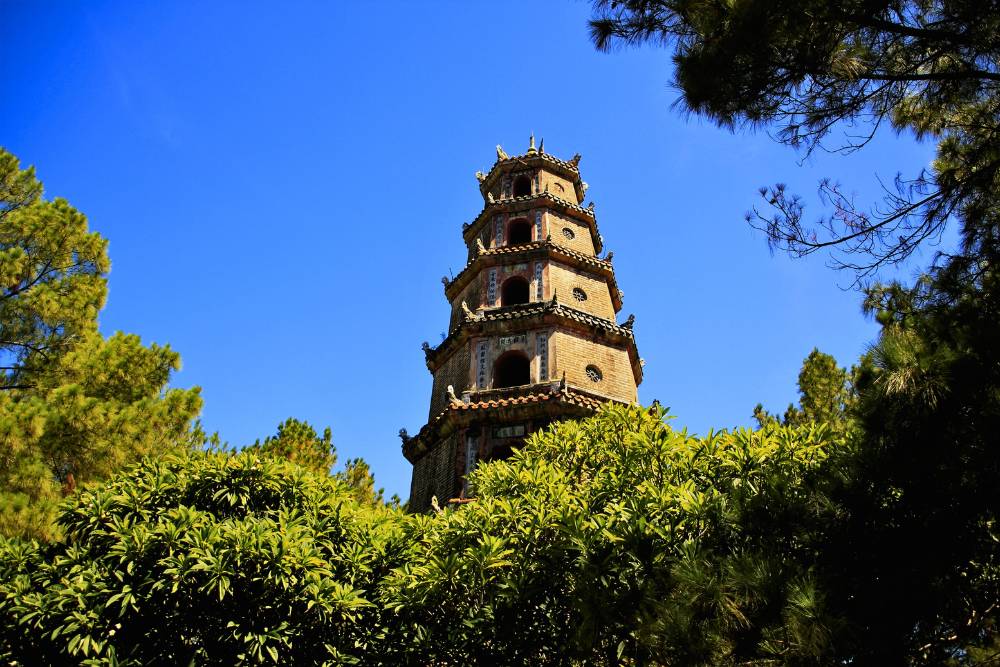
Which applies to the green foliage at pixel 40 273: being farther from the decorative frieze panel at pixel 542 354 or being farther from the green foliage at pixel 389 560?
the decorative frieze panel at pixel 542 354

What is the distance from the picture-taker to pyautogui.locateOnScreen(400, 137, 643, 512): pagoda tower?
57.2ft

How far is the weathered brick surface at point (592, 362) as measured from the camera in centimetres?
1858

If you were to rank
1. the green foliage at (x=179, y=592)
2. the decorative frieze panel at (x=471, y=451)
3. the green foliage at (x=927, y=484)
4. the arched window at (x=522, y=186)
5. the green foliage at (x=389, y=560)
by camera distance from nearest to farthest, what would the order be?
the green foliage at (x=927, y=484) < the green foliage at (x=389, y=560) < the green foliage at (x=179, y=592) < the decorative frieze panel at (x=471, y=451) < the arched window at (x=522, y=186)

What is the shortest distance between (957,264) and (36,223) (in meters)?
16.3

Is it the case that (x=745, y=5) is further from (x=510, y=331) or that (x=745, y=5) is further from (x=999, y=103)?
(x=510, y=331)

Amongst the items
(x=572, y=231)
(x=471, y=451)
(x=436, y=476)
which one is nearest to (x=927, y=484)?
(x=471, y=451)

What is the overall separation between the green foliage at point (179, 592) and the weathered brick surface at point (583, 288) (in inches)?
482

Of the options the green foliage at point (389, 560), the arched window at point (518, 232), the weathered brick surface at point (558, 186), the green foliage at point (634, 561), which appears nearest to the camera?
the green foliage at point (634, 561)

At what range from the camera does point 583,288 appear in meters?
21.4

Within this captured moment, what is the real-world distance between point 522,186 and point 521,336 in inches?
289

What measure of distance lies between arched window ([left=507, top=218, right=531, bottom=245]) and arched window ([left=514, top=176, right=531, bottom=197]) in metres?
1.36

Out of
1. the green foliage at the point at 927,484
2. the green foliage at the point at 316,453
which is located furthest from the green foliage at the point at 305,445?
the green foliage at the point at 927,484

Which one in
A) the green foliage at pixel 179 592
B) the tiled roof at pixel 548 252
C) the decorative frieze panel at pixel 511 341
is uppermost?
the tiled roof at pixel 548 252

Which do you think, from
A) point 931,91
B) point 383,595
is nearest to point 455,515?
point 383,595
